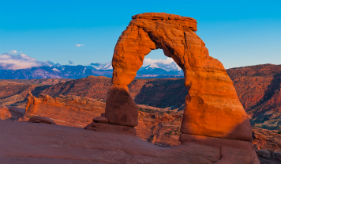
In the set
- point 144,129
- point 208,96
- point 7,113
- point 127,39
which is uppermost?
point 127,39

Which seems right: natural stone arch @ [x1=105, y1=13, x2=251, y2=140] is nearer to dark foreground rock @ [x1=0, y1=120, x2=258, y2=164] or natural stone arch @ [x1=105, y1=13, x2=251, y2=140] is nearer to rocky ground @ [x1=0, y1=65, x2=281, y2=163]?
dark foreground rock @ [x1=0, y1=120, x2=258, y2=164]

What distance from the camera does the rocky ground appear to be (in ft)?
84.0

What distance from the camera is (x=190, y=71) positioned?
1139cm

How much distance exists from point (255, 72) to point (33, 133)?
5788 cm

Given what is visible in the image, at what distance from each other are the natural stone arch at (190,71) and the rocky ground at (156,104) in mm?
5887

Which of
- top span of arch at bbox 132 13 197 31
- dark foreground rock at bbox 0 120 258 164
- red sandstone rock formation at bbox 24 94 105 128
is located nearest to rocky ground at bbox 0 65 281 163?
red sandstone rock formation at bbox 24 94 105 128

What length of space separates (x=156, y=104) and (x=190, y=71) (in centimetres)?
5076

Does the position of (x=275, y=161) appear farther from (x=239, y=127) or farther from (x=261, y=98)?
(x=261, y=98)

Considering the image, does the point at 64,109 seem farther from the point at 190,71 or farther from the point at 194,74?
the point at 194,74

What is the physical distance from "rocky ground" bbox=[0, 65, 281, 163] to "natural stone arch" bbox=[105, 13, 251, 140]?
19.3 ft

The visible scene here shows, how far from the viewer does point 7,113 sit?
27047 millimetres

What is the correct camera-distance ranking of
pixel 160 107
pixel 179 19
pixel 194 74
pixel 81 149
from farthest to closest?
pixel 160 107 < pixel 179 19 < pixel 194 74 < pixel 81 149

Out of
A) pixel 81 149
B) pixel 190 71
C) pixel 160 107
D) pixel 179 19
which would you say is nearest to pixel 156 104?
Result: pixel 160 107
